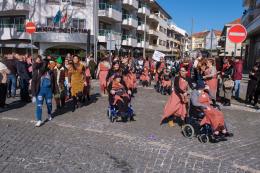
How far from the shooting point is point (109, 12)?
4053 cm

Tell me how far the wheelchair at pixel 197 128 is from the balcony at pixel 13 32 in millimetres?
31854

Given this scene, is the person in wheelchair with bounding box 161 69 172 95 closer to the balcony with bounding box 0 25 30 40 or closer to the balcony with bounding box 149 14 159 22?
the balcony with bounding box 0 25 30 40

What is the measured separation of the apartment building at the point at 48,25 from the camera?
34.4m

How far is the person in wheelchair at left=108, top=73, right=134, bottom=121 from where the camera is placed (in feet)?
27.7

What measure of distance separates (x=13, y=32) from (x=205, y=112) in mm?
33988

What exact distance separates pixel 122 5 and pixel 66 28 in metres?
14.9

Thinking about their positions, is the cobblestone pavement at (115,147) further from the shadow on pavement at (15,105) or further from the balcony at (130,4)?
the balcony at (130,4)

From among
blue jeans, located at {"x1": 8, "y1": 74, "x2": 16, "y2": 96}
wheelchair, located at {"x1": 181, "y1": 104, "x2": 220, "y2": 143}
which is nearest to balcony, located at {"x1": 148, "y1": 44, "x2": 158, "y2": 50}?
blue jeans, located at {"x1": 8, "y1": 74, "x2": 16, "y2": 96}

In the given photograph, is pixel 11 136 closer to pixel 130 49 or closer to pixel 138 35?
pixel 130 49

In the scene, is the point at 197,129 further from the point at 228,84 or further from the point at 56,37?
the point at 56,37

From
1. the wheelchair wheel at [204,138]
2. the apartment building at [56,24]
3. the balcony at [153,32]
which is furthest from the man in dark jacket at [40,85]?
the balcony at [153,32]

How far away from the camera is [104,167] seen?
527cm

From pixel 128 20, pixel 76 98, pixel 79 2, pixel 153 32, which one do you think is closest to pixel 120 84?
pixel 76 98

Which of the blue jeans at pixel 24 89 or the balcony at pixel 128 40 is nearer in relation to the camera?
the blue jeans at pixel 24 89
